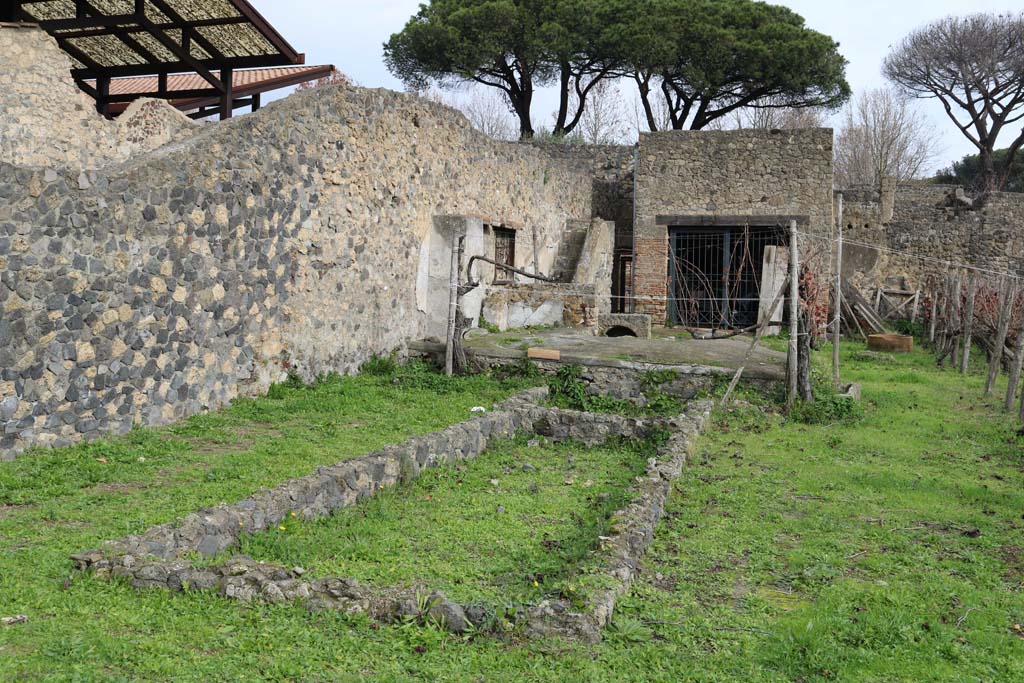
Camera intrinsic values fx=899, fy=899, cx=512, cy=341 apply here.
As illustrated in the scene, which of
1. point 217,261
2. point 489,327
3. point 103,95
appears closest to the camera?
point 217,261

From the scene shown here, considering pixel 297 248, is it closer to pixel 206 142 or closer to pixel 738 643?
pixel 206 142

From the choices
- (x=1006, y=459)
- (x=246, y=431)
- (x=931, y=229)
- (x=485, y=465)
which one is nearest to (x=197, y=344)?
(x=246, y=431)

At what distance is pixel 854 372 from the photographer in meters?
13.4

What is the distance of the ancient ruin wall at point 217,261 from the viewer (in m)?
6.41

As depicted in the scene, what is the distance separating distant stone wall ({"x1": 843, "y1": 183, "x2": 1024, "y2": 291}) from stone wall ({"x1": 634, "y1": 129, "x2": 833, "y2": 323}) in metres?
3.39

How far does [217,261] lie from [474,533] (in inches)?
165

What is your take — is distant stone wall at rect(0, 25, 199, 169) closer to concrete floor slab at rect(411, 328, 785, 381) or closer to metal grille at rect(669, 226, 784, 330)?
concrete floor slab at rect(411, 328, 785, 381)

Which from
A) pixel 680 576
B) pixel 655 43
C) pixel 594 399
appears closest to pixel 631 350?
pixel 594 399

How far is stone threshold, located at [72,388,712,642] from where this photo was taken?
3965 millimetres

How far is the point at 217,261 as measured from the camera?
8258mm

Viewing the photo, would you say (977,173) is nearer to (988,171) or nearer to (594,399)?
(988,171)

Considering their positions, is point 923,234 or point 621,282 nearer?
point 923,234

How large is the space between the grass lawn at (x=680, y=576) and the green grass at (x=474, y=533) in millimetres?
347

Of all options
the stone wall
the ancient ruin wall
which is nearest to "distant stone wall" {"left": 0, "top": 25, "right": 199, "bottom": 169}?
the ancient ruin wall
